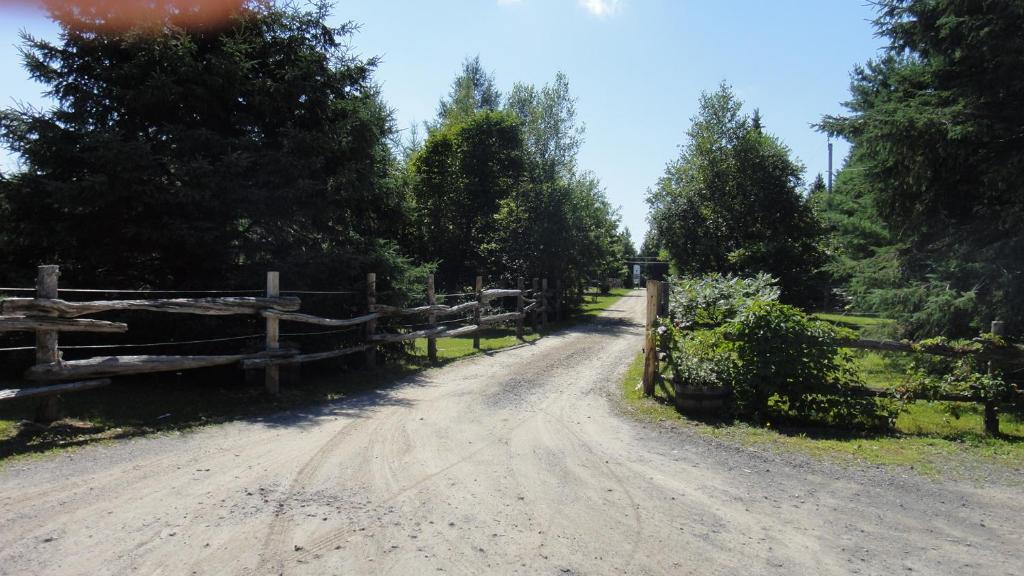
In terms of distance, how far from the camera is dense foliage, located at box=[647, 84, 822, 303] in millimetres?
22859

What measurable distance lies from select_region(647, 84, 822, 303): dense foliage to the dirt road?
18357 millimetres

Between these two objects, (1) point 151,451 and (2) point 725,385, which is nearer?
(1) point 151,451

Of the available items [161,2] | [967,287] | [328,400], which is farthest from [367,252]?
[967,287]

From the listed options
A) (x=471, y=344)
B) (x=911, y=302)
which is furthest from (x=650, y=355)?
(x=471, y=344)

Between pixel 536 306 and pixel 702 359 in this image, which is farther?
pixel 536 306

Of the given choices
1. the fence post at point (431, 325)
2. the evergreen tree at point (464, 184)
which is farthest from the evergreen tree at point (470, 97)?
the fence post at point (431, 325)

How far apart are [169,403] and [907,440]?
8.85 m

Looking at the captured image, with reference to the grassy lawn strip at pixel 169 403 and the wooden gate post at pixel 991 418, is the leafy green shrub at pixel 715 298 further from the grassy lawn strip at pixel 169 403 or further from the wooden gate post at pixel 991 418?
the grassy lawn strip at pixel 169 403

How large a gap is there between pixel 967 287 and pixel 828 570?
805cm

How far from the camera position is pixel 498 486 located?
4.79 metres

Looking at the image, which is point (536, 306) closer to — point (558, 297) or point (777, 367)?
point (558, 297)

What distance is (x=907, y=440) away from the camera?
6656 mm

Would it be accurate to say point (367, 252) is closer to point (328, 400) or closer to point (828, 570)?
point (328, 400)

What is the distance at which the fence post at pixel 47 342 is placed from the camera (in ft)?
19.2
